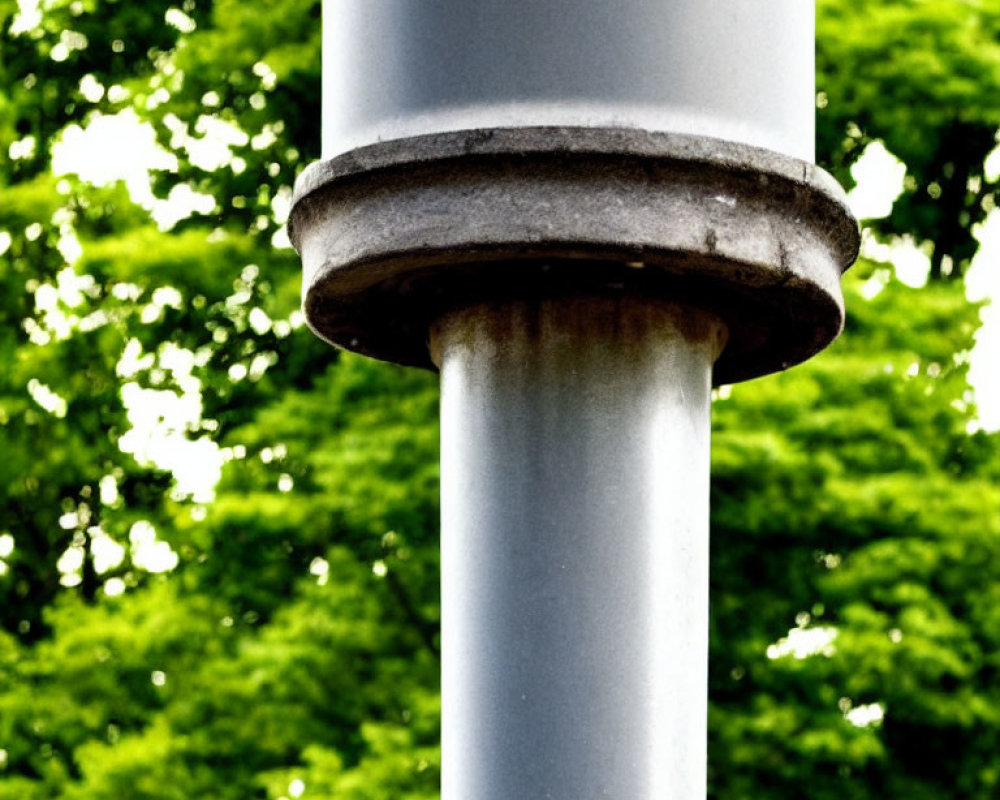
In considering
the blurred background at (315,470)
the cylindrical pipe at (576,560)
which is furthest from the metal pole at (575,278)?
the blurred background at (315,470)

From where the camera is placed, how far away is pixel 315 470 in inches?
348

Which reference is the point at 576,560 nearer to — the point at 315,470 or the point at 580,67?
the point at 580,67

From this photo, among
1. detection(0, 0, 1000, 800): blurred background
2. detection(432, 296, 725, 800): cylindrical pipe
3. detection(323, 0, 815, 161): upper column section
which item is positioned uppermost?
detection(0, 0, 1000, 800): blurred background

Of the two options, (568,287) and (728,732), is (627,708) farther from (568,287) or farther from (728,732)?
(728,732)

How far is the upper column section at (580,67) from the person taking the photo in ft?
5.71

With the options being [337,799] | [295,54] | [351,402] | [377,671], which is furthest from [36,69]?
[337,799]

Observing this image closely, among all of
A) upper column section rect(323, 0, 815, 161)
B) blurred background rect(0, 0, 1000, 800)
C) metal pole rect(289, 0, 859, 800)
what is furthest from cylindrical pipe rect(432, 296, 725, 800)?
blurred background rect(0, 0, 1000, 800)

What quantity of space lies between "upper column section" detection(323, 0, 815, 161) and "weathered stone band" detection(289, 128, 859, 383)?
4cm

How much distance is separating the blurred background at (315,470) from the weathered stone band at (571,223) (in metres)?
5.93

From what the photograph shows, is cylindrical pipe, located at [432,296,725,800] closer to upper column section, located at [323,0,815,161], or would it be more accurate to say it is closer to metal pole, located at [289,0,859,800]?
metal pole, located at [289,0,859,800]

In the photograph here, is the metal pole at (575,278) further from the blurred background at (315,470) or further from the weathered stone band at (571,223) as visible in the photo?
the blurred background at (315,470)

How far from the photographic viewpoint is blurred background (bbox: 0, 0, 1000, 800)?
8.05m

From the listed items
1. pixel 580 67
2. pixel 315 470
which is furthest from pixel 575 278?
pixel 315 470

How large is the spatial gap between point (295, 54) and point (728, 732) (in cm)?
451
